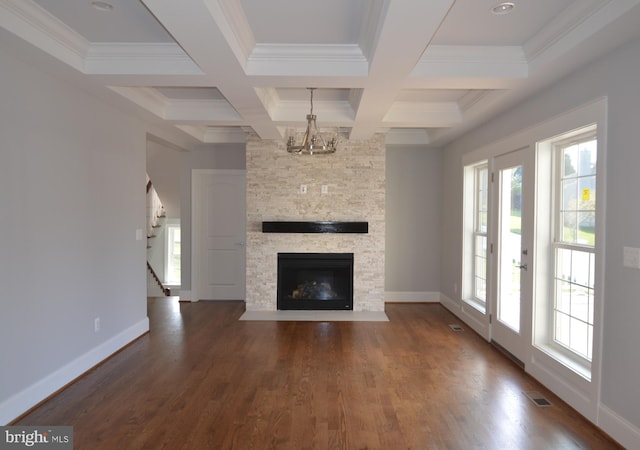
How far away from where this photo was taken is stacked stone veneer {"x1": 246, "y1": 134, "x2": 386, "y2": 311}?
17.7 ft

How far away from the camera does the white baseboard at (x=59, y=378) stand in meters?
2.56

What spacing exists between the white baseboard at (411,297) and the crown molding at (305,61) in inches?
161

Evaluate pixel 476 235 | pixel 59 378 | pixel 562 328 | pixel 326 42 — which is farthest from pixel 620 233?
pixel 59 378

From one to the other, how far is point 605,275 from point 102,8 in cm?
364

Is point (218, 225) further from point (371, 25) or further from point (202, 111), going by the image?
point (371, 25)

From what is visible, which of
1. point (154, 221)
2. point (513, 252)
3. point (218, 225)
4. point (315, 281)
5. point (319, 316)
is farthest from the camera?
point (154, 221)

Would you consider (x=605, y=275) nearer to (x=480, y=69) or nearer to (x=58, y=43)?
(x=480, y=69)

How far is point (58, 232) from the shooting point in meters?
3.04

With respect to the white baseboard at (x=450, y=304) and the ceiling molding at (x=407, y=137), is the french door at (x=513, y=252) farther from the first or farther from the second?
the ceiling molding at (x=407, y=137)

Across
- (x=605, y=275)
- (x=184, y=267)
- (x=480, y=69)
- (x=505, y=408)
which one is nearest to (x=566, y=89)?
(x=480, y=69)

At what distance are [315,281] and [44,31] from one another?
13.4 feet

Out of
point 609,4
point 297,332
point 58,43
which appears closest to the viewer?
point 609,4

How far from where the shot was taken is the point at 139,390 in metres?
3.04

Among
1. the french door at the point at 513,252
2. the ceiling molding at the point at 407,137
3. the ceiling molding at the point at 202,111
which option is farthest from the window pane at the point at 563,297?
the ceiling molding at the point at 202,111
